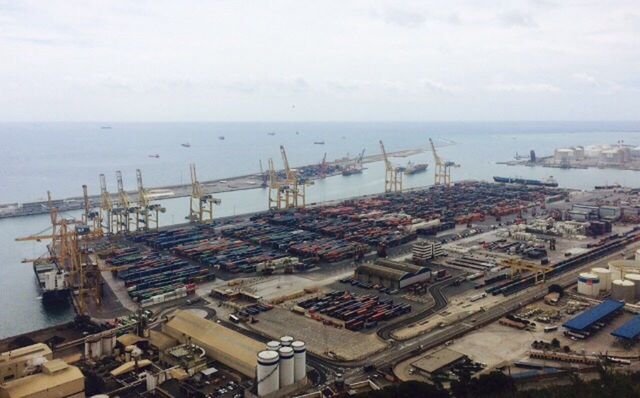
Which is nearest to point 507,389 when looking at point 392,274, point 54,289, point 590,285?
point 392,274

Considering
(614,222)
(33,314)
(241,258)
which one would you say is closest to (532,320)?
(241,258)

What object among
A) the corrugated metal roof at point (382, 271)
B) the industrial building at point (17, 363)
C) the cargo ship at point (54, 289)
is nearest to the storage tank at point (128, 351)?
the industrial building at point (17, 363)

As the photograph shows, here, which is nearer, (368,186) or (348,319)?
(348,319)

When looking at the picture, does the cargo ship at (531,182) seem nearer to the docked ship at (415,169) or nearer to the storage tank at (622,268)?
the docked ship at (415,169)

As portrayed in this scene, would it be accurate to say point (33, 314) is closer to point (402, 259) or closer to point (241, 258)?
point (241, 258)

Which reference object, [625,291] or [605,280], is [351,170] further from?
[625,291]
